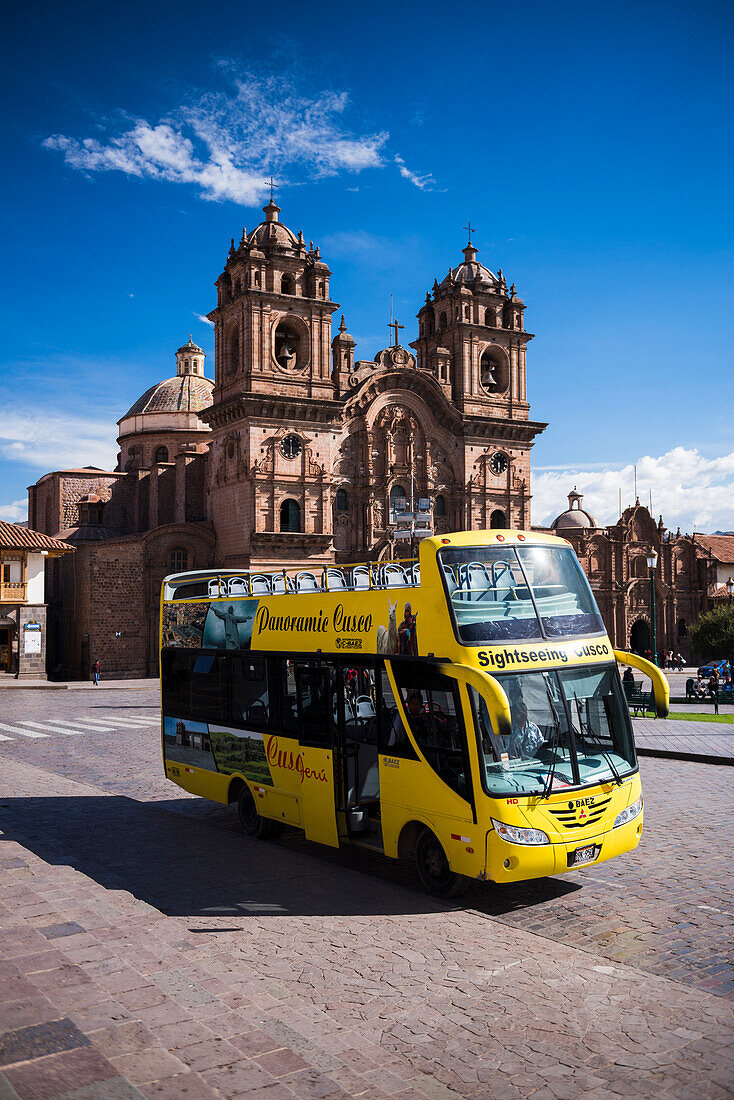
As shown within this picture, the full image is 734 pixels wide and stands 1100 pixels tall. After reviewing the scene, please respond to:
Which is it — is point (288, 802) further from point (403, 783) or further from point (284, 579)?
point (284, 579)

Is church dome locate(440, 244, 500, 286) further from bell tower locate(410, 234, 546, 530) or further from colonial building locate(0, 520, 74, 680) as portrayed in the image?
colonial building locate(0, 520, 74, 680)

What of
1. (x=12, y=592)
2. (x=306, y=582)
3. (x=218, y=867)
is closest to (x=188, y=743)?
(x=218, y=867)

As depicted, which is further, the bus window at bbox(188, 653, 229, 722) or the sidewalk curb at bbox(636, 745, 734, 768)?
the sidewalk curb at bbox(636, 745, 734, 768)

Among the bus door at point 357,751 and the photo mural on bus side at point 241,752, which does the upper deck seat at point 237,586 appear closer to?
the photo mural on bus side at point 241,752

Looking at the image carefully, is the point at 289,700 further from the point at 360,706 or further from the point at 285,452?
the point at 285,452

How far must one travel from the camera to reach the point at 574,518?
60.8 metres

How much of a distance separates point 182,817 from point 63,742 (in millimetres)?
8990

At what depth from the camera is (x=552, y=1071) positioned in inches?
206

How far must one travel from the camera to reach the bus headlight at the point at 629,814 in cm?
848

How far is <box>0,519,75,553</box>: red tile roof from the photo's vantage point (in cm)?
3912

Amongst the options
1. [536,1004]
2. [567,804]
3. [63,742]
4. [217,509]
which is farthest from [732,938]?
[217,509]

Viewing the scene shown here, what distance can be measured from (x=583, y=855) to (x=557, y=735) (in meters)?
1.10

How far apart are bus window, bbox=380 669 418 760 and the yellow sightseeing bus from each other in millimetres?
19

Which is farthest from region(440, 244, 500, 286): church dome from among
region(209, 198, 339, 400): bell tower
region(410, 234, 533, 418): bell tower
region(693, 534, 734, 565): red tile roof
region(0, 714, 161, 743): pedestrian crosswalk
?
region(0, 714, 161, 743): pedestrian crosswalk
